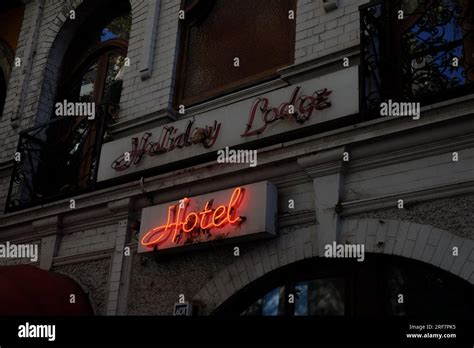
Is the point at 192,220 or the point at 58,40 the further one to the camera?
the point at 58,40

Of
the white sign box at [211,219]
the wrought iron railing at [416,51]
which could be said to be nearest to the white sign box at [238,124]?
the wrought iron railing at [416,51]

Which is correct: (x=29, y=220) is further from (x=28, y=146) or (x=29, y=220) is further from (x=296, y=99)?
(x=296, y=99)

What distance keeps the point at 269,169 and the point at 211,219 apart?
78 centimetres

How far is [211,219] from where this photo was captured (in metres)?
6.67

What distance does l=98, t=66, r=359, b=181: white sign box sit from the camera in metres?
6.41

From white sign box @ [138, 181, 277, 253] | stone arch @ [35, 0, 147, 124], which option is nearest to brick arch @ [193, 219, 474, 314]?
white sign box @ [138, 181, 277, 253]

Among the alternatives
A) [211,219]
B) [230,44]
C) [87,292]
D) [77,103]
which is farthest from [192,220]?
[77,103]

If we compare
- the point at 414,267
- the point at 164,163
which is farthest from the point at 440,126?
the point at 164,163

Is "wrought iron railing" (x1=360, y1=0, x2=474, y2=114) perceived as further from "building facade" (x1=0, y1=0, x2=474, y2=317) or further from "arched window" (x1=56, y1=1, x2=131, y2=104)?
"arched window" (x1=56, y1=1, x2=131, y2=104)

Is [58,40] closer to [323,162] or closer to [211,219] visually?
[211,219]

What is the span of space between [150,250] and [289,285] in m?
1.59

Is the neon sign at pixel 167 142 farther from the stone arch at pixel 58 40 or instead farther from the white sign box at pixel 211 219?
the stone arch at pixel 58 40

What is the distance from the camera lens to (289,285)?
645 centimetres

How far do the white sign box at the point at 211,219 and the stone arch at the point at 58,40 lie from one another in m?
4.11
